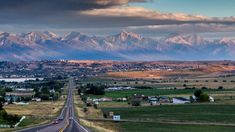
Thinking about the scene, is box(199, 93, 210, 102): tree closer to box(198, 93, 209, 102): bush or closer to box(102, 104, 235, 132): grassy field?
box(198, 93, 209, 102): bush

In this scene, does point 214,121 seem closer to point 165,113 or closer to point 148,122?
point 148,122

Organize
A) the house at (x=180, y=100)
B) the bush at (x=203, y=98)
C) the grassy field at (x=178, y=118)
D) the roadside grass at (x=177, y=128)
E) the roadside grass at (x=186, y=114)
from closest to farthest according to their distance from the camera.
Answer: the roadside grass at (x=177, y=128) → the grassy field at (x=178, y=118) → the roadside grass at (x=186, y=114) → the bush at (x=203, y=98) → the house at (x=180, y=100)

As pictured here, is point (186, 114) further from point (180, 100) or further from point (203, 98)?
point (180, 100)

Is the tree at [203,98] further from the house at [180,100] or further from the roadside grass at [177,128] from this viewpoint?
the roadside grass at [177,128]

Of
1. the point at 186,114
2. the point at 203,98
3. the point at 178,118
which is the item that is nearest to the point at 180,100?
the point at 203,98

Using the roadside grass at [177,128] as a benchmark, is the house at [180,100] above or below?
below

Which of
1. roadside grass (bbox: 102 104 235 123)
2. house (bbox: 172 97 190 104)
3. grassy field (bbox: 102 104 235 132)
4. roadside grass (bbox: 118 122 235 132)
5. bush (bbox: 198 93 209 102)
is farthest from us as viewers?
house (bbox: 172 97 190 104)

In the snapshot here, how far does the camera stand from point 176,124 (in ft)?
366

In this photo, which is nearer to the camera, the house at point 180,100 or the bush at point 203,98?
the bush at point 203,98

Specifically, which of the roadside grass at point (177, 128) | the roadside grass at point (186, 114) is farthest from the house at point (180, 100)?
the roadside grass at point (177, 128)

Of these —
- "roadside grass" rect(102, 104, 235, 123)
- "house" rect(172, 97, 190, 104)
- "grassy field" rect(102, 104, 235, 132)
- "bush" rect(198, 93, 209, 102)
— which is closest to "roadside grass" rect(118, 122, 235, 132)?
"grassy field" rect(102, 104, 235, 132)

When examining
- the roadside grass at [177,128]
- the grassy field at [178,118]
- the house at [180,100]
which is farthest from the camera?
the house at [180,100]

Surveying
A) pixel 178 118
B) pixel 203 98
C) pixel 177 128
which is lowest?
pixel 178 118

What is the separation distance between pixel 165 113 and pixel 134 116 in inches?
356
